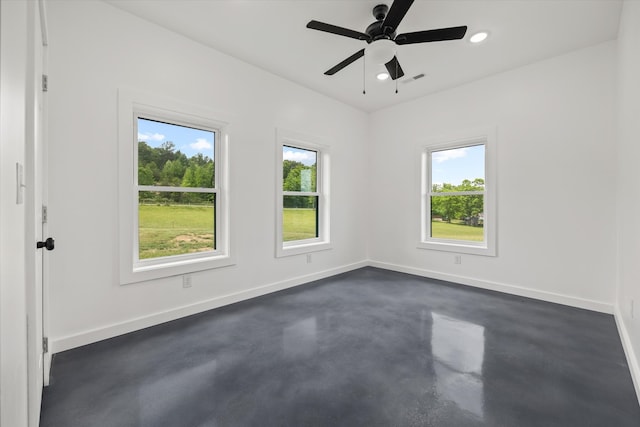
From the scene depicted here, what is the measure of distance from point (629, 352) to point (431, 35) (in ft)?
9.56

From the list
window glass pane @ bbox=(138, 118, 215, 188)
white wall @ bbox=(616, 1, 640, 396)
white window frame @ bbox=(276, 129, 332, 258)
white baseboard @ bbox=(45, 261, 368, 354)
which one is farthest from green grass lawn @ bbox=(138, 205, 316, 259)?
white wall @ bbox=(616, 1, 640, 396)

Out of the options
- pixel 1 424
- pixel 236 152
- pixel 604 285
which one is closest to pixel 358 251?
pixel 236 152

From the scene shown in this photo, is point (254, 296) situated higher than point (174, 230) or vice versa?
point (174, 230)

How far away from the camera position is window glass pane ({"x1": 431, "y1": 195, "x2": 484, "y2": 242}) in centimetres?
Answer: 423

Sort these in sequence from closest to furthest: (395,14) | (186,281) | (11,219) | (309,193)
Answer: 1. (11,219)
2. (395,14)
3. (186,281)
4. (309,193)

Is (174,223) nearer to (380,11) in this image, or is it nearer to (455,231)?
(380,11)

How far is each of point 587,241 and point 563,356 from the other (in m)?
1.69

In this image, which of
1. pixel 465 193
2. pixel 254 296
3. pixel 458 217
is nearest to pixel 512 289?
pixel 458 217

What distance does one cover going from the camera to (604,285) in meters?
3.17

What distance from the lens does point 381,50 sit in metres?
2.52

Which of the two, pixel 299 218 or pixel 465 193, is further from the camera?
pixel 299 218

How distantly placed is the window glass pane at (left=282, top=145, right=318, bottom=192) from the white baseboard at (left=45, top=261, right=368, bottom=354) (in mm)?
1363

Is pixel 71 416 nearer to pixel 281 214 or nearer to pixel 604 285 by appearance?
pixel 281 214

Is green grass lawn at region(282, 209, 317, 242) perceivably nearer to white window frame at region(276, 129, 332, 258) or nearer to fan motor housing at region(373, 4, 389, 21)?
white window frame at region(276, 129, 332, 258)
